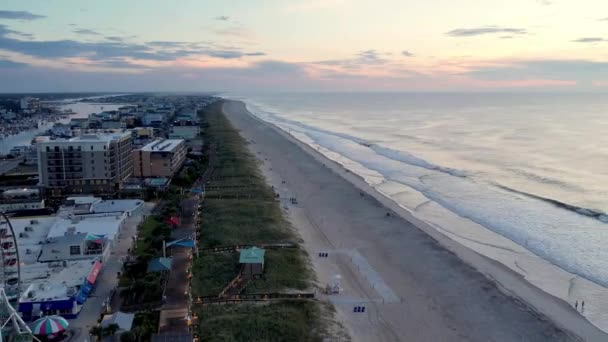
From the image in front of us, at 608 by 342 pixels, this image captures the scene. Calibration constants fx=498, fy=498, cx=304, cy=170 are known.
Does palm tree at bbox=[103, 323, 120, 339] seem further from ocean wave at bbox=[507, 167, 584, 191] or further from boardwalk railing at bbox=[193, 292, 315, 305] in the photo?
ocean wave at bbox=[507, 167, 584, 191]

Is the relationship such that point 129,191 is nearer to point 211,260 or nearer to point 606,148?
point 211,260

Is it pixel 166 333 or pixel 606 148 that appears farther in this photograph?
pixel 606 148

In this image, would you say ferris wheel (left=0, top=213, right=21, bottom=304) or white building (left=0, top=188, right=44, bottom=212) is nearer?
ferris wheel (left=0, top=213, right=21, bottom=304)

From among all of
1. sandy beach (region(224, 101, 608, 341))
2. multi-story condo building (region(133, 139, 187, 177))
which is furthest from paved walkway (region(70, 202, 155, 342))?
multi-story condo building (region(133, 139, 187, 177))

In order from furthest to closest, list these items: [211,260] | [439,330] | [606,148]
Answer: [606,148], [211,260], [439,330]

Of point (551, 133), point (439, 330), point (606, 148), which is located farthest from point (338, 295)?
point (551, 133)

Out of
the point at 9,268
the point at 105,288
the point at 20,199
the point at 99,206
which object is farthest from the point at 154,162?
the point at 105,288

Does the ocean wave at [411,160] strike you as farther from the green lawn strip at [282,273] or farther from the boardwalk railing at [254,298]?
the boardwalk railing at [254,298]
